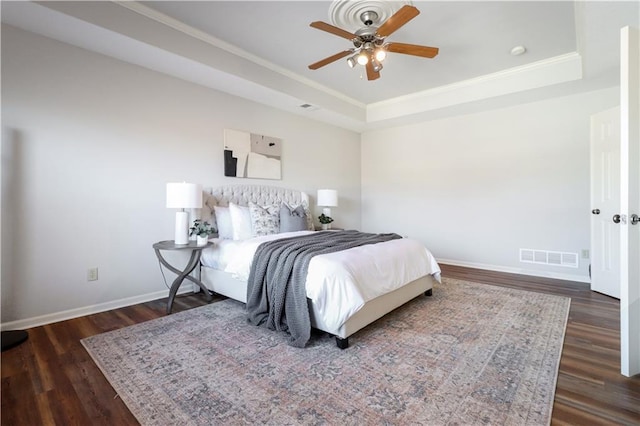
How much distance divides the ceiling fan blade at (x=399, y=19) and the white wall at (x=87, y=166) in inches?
99.0

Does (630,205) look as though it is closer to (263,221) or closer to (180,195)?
(263,221)

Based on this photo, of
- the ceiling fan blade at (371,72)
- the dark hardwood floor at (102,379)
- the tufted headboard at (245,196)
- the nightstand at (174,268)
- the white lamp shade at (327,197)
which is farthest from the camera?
the white lamp shade at (327,197)

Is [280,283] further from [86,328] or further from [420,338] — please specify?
[86,328]

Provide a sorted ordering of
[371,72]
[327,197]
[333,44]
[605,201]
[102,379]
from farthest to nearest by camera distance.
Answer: [327,197], [605,201], [333,44], [371,72], [102,379]

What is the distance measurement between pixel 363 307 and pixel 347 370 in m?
0.55

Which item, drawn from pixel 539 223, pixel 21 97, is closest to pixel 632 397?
pixel 539 223

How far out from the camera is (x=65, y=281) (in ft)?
9.45

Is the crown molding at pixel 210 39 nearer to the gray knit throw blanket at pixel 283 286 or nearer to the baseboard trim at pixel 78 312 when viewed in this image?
the gray knit throw blanket at pixel 283 286

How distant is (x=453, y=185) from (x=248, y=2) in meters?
4.22

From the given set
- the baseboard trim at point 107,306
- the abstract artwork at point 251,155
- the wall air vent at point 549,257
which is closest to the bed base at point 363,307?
the baseboard trim at point 107,306

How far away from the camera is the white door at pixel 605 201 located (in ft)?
11.2

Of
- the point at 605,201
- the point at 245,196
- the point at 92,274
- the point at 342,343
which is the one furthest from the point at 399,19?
the point at 92,274

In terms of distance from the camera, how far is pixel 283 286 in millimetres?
2500

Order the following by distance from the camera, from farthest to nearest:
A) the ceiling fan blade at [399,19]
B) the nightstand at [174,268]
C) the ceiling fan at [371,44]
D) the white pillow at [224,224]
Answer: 1. the white pillow at [224,224]
2. the nightstand at [174,268]
3. the ceiling fan at [371,44]
4. the ceiling fan blade at [399,19]
